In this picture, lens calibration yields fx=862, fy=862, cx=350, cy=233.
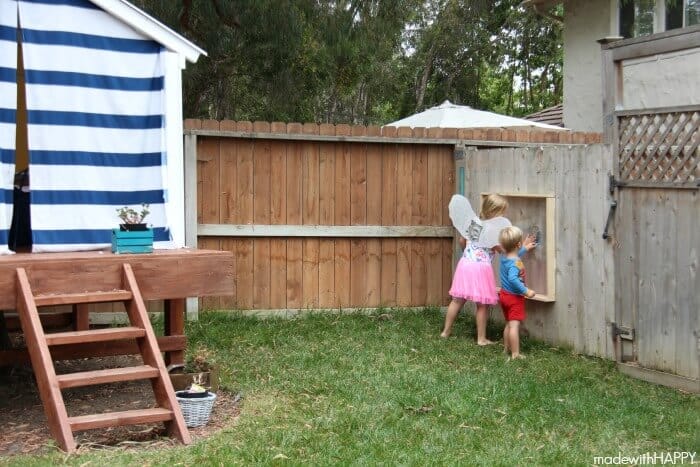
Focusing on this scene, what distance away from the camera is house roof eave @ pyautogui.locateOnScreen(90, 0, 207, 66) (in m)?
6.55

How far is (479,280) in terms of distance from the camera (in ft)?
27.3

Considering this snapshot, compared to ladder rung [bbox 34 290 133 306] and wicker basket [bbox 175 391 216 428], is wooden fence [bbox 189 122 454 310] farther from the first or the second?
wicker basket [bbox 175 391 216 428]

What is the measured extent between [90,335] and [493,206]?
421 cm

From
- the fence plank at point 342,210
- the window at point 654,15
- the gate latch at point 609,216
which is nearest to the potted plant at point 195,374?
the fence plank at point 342,210

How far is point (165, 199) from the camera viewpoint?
6.77 meters

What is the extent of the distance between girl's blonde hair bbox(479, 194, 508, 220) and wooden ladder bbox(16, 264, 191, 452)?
12.2 ft

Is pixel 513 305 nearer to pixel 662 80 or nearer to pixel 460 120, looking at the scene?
pixel 662 80

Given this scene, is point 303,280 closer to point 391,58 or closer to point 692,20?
point 692,20

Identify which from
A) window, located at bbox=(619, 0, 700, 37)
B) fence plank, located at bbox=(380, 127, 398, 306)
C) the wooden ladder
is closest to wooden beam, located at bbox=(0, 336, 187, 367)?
the wooden ladder

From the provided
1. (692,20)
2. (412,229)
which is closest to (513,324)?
(412,229)

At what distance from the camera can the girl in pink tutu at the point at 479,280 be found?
27.0 feet

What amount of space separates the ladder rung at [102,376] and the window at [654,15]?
9.06 metres

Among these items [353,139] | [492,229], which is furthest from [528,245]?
[353,139]

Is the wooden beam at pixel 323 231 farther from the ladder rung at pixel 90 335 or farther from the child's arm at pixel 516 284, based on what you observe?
the ladder rung at pixel 90 335
